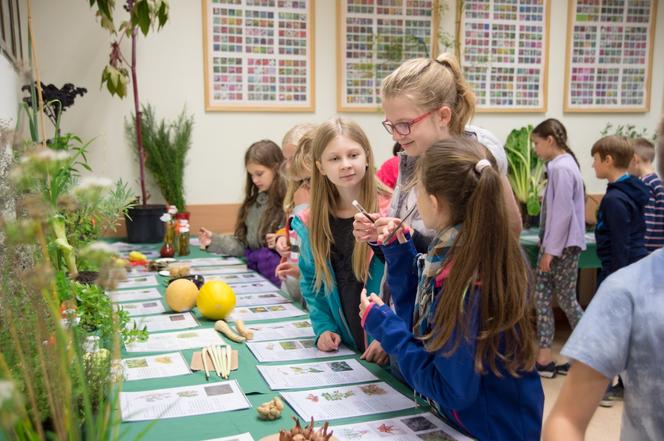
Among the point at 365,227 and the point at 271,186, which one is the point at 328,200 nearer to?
the point at 365,227

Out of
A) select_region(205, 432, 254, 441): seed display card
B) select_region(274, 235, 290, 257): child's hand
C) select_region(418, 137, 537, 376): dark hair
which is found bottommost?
select_region(205, 432, 254, 441): seed display card

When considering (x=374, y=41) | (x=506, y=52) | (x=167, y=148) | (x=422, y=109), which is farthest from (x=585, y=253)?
(x=167, y=148)

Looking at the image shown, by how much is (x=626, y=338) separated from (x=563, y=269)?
10.6ft

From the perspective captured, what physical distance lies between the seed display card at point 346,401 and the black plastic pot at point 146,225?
8.40 feet

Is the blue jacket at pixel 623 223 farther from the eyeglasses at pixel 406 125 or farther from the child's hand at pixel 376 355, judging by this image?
the child's hand at pixel 376 355

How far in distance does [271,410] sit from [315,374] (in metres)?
0.28

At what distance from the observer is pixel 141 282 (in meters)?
2.59

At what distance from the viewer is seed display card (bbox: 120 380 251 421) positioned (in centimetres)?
124

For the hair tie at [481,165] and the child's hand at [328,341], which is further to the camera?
the child's hand at [328,341]

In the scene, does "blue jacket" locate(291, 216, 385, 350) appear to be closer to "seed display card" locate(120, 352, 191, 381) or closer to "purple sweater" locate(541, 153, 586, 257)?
"seed display card" locate(120, 352, 191, 381)

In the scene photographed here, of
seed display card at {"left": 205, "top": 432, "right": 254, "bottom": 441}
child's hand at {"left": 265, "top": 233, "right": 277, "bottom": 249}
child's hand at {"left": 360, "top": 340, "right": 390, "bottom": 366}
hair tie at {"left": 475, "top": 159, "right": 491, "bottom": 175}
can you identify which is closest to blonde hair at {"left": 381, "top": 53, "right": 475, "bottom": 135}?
hair tie at {"left": 475, "top": 159, "right": 491, "bottom": 175}

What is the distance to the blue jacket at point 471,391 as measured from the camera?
3.65 feet

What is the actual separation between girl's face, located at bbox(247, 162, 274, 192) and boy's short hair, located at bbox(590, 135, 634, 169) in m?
2.02

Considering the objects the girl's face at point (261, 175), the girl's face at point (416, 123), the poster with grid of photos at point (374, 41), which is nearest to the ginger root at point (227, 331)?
the girl's face at point (416, 123)
